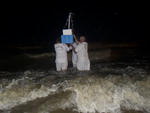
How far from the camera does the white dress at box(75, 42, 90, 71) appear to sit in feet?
32.5

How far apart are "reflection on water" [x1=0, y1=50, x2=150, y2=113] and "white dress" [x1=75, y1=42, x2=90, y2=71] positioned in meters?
0.54

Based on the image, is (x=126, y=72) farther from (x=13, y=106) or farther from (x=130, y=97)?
(x=13, y=106)

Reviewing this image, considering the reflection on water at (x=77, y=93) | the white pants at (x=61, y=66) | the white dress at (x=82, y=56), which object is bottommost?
the reflection on water at (x=77, y=93)

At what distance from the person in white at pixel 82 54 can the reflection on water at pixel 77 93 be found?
0.54 m

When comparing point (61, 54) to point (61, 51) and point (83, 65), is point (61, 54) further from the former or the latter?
point (83, 65)

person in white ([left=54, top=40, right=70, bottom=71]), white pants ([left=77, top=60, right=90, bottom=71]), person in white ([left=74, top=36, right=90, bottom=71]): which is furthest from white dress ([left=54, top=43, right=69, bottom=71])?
white pants ([left=77, top=60, right=90, bottom=71])

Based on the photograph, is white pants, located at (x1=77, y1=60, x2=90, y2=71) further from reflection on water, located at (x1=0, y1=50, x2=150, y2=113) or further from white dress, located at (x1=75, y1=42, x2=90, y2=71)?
reflection on water, located at (x1=0, y1=50, x2=150, y2=113)

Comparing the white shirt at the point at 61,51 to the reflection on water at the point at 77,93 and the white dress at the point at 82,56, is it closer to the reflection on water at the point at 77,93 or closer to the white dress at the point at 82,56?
the white dress at the point at 82,56

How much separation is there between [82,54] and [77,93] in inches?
103

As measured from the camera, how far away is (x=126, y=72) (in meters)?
10.5

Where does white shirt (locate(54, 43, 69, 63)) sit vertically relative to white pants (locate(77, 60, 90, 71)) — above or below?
above

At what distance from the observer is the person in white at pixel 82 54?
991 centimetres

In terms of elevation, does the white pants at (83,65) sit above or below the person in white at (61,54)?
below

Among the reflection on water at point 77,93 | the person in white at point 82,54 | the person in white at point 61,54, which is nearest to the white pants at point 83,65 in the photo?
the person in white at point 82,54
